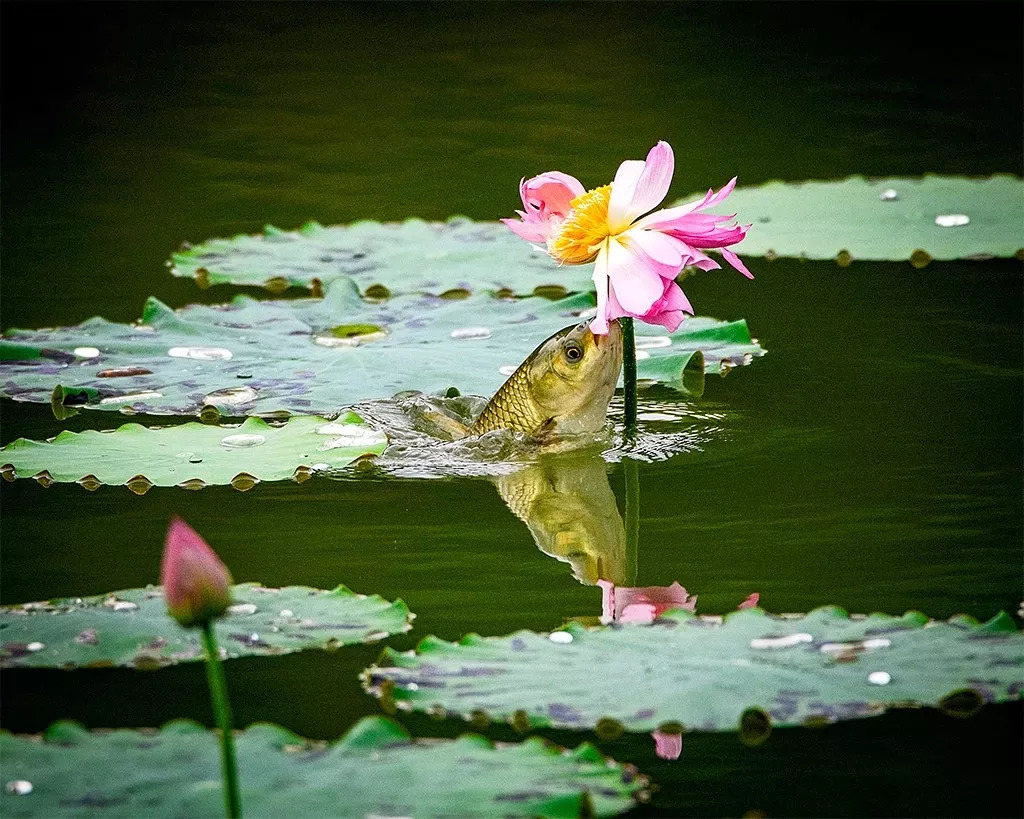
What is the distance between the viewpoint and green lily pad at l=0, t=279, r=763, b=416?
3.61 meters

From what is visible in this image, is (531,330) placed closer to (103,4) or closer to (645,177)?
(645,177)

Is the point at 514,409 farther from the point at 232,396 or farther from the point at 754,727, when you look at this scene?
the point at 754,727

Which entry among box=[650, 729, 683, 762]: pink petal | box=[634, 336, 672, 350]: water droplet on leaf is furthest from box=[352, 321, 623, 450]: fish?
box=[650, 729, 683, 762]: pink petal

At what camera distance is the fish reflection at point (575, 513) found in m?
2.81

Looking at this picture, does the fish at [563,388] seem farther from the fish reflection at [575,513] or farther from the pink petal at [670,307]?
the pink petal at [670,307]

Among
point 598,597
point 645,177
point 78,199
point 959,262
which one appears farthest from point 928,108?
point 598,597

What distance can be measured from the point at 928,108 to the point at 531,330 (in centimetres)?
406

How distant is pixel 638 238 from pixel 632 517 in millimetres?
551

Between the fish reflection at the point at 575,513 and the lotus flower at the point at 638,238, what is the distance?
0.40 metres

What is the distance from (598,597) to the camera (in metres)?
2.62

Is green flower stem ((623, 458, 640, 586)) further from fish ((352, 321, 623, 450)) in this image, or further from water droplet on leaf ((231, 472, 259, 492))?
water droplet on leaf ((231, 472, 259, 492))

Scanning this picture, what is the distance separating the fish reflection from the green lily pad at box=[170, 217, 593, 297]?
3.71 feet

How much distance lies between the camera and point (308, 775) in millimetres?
1790

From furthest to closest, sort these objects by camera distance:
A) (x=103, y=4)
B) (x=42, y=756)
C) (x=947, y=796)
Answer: (x=103, y=4)
(x=947, y=796)
(x=42, y=756)
